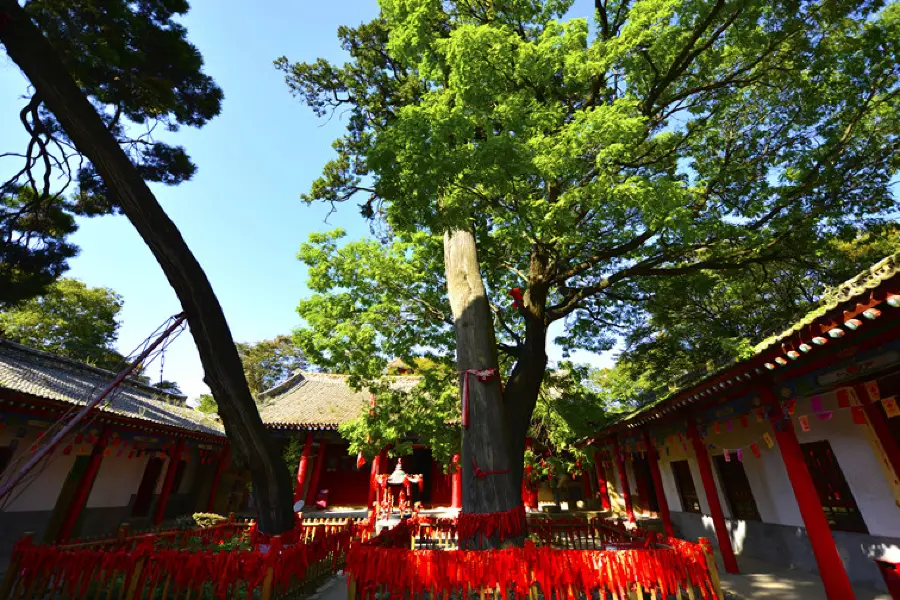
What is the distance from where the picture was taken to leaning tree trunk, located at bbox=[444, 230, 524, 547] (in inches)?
208

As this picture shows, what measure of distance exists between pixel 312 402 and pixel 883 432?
18292mm

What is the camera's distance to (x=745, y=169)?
21.0 ft

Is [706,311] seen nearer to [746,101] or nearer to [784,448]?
[746,101]

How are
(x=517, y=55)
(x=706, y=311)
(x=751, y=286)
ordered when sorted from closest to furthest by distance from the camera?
(x=517, y=55), (x=751, y=286), (x=706, y=311)

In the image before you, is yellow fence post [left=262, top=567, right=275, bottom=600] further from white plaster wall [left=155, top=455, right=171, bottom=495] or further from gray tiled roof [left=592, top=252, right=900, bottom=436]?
white plaster wall [left=155, top=455, right=171, bottom=495]

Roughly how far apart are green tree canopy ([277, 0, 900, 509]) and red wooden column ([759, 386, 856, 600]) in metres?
2.62

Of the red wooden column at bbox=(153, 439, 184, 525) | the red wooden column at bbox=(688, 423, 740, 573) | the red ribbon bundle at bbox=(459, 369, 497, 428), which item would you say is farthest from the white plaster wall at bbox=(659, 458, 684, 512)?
the red wooden column at bbox=(153, 439, 184, 525)

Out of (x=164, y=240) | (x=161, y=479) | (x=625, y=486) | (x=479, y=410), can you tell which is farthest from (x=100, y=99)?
(x=625, y=486)

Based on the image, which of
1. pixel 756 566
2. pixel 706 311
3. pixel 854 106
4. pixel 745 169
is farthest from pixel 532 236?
pixel 706 311

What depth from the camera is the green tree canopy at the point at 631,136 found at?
208 inches

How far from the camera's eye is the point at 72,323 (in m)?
26.1

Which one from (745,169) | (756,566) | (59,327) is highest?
(59,327)

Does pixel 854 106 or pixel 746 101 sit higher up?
pixel 746 101

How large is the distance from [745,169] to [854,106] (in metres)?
1.50
